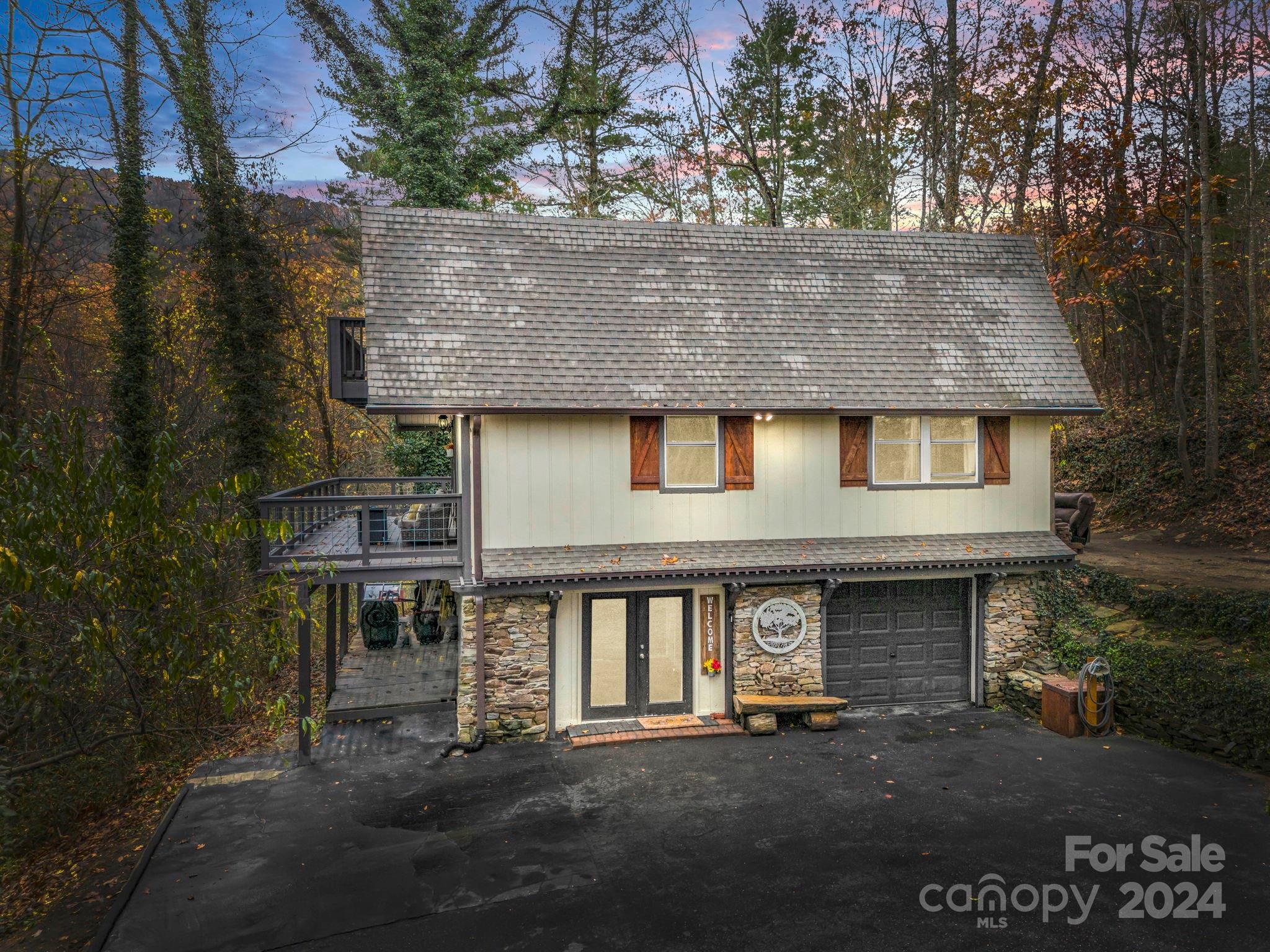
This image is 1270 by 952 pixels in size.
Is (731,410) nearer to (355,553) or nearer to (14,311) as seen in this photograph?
(355,553)

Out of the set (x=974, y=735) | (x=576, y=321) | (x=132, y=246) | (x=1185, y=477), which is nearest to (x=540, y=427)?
(x=576, y=321)

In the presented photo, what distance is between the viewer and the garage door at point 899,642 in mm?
12219

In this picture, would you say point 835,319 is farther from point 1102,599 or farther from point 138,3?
point 138,3

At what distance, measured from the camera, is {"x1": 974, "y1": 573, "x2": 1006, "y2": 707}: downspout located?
40.5 feet

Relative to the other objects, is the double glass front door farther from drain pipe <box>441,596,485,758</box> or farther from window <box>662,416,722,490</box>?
window <box>662,416,722,490</box>

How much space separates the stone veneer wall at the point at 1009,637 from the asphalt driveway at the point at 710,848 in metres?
1.18

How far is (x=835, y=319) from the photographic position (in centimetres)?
1266

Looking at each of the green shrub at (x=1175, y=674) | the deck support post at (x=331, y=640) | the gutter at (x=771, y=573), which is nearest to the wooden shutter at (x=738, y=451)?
the gutter at (x=771, y=573)

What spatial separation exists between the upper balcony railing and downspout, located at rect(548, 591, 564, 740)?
4353mm

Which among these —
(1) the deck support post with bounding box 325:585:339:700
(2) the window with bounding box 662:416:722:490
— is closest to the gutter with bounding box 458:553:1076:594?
(2) the window with bounding box 662:416:722:490

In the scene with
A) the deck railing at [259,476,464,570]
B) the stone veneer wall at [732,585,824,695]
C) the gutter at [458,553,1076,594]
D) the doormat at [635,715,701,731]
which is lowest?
the doormat at [635,715,701,731]

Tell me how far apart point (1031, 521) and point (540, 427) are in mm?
8075

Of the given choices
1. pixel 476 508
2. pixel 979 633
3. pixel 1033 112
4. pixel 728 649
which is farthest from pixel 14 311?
pixel 1033 112

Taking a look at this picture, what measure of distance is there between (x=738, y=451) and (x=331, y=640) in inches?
290
